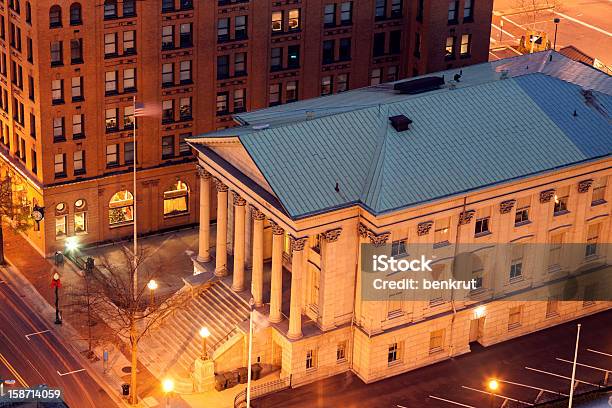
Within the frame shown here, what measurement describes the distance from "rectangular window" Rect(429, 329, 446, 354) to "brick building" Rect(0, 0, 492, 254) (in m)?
33.3

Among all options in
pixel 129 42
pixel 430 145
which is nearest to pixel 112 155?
pixel 129 42

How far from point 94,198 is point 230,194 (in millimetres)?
20771

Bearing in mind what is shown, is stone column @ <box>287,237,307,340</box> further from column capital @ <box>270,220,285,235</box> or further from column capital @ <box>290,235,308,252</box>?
column capital @ <box>270,220,285,235</box>

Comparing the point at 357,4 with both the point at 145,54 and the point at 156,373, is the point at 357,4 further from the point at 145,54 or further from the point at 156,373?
the point at 156,373

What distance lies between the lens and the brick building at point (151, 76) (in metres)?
153

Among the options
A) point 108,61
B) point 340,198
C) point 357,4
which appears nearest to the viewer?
point 340,198

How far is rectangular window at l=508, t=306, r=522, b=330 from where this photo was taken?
5659 inches

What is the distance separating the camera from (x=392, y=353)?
138 metres

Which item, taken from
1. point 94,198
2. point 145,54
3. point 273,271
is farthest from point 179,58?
point 273,271

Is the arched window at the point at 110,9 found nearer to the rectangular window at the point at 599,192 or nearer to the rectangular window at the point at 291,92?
the rectangular window at the point at 291,92

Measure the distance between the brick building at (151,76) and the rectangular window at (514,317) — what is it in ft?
115

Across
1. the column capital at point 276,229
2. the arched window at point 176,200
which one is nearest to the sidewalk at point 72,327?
the arched window at point 176,200

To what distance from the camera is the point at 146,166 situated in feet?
525

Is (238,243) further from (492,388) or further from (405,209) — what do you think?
(492,388)
